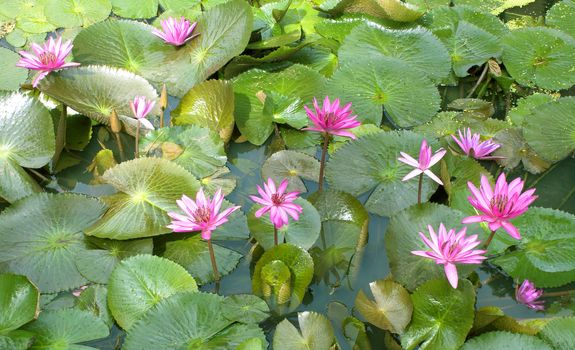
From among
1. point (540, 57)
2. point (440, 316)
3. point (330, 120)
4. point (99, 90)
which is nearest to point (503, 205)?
point (440, 316)

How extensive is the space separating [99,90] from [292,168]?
3.35 ft

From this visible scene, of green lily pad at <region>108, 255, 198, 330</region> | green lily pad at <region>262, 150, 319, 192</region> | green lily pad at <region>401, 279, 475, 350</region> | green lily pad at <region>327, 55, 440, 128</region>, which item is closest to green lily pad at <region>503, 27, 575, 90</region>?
green lily pad at <region>327, 55, 440, 128</region>

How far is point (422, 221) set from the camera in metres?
2.38

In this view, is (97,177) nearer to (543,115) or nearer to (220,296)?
(220,296)

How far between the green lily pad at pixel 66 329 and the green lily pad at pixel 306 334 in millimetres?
613

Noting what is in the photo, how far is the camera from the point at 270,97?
309cm

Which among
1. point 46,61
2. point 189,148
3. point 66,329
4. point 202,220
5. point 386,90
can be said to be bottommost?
point 66,329

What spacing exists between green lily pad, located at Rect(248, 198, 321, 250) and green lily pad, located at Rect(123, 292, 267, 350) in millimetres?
351

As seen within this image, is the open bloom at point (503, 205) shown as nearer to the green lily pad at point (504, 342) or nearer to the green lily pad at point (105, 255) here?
the green lily pad at point (504, 342)

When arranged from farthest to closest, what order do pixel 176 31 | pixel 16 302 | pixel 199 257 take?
pixel 176 31 < pixel 199 257 < pixel 16 302

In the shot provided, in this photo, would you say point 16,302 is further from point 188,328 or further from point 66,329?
point 188,328

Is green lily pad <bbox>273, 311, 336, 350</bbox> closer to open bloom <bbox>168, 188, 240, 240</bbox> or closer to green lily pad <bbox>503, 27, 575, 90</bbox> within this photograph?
open bloom <bbox>168, 188, 240, 240</bbox>

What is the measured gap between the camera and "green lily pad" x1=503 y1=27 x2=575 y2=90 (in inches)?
135

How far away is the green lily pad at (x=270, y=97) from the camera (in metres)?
3.05
